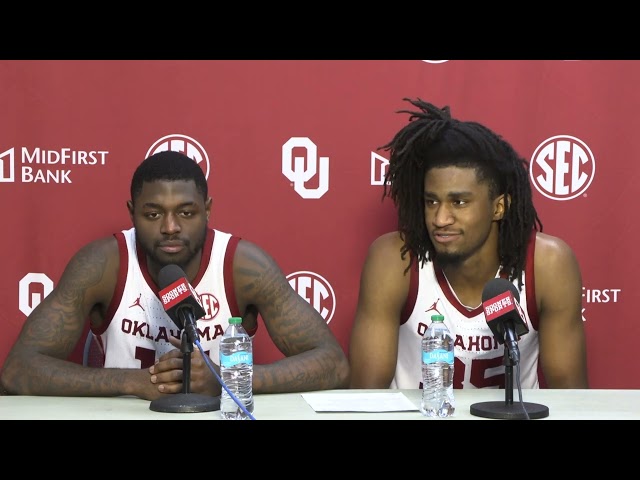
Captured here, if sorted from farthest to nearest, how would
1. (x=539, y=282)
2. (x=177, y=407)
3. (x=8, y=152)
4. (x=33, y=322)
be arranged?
(x=8, y=152) → (x=539, y=282) → (x=33, y=322) → (x=177, y=407)

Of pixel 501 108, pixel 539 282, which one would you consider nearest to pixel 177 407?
pixel 539 282

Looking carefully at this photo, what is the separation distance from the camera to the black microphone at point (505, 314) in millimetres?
1694

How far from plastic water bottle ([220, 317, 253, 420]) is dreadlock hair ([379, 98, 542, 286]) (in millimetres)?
911

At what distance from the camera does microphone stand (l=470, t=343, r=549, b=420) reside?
1.75 metres

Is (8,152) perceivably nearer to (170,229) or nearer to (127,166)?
(127,166)

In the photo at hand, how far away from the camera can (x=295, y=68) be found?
9.67 feet

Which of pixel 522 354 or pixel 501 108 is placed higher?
pixel 501 108

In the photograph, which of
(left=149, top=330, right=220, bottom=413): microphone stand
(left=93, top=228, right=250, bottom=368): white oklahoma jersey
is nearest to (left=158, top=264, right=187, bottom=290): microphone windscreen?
(left=149, top=330, right=220, bottom=413): microphone stand

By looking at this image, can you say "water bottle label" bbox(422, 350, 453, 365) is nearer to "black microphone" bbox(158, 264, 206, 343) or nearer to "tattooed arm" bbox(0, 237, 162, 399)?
"black microphone" bbox(158, 264, 206, 343)

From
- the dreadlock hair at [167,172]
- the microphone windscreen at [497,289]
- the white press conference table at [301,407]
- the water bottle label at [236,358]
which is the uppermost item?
the dreadlock hair at [167,172]

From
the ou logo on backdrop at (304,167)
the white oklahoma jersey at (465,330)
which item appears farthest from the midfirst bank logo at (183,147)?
the white oklahoma jersey at (465,330)

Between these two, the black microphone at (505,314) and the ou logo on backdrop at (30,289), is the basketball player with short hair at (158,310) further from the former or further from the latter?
the black microphone at (505,314)

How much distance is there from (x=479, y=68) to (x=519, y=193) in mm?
534

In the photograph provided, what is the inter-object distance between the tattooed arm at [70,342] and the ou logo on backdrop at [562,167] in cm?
140
